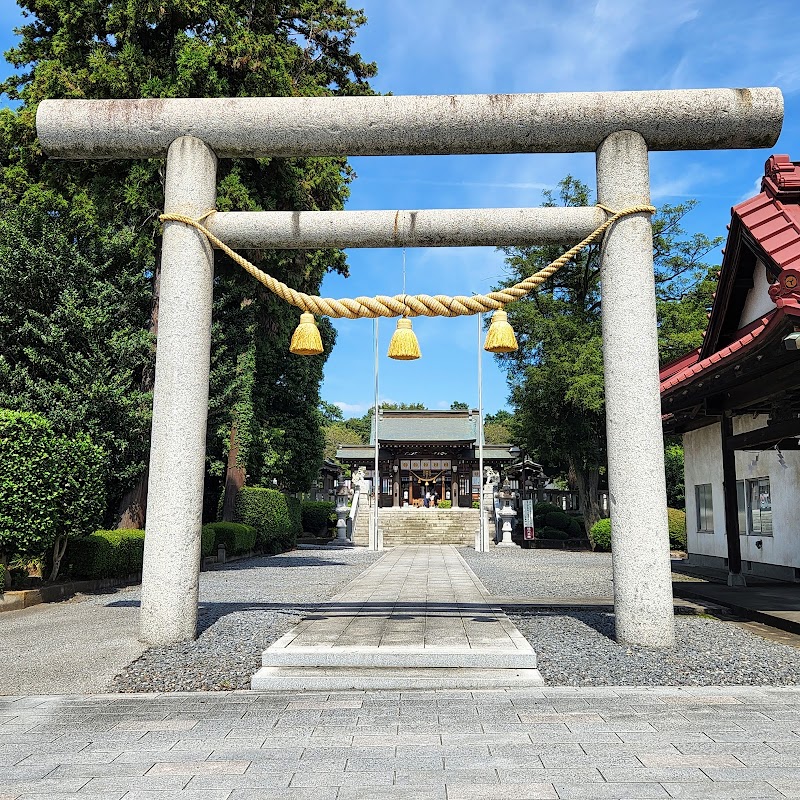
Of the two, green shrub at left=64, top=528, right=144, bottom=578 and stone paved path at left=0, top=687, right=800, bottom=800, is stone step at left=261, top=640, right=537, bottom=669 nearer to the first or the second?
stone paved path at left=0, top=687, right=800, bottom=800

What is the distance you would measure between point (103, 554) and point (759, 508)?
1220 centimetres

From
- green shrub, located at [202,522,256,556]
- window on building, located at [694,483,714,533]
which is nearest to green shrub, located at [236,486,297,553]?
green shrub, located at [202,522,256,556]

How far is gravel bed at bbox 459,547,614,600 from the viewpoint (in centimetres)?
1068

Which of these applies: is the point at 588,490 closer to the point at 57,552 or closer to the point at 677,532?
the point at 677,532

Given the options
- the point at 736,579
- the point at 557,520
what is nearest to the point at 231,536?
the point at 736,579

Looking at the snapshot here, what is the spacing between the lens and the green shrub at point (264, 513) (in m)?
20.5

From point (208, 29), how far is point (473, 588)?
14.4 meters

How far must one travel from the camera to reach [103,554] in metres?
11.6

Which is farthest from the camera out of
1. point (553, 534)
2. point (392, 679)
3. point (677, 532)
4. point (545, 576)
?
point (553, 534)

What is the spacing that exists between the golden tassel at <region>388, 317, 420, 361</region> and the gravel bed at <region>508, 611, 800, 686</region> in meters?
3.04

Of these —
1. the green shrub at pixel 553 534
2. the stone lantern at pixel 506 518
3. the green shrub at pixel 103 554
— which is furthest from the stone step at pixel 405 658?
the green shrub at pixel 553 534

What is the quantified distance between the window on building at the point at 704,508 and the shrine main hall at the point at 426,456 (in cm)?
1875

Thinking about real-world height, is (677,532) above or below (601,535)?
above

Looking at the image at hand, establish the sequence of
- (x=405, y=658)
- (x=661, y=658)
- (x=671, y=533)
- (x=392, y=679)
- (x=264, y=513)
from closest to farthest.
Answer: (x=392, y=679) < (x=405, y=658) < (x=661, y=658) < (x=264, y=513) < (x=671, y=533)
